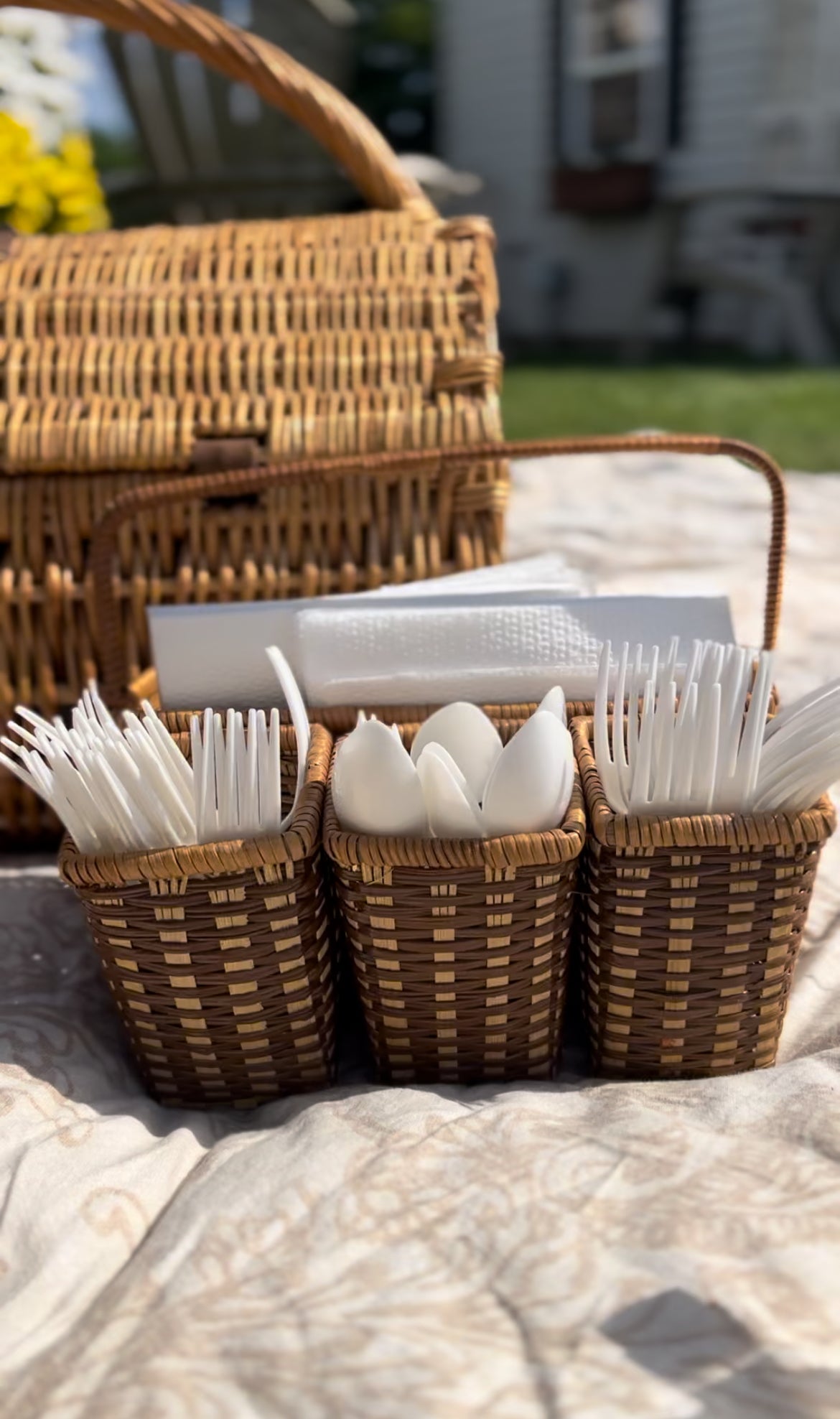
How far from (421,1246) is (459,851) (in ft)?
0.57

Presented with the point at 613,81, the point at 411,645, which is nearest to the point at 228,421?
the point at 411,645

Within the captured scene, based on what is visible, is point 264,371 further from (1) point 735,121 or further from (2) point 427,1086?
(1) point 735,121

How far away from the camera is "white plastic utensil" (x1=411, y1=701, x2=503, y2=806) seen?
62 centimetres

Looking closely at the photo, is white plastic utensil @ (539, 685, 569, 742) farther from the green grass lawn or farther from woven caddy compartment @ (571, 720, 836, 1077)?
the green grass lawn

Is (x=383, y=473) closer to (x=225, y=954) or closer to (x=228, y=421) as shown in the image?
(x=228, y=421)

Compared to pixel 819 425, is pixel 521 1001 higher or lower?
higher

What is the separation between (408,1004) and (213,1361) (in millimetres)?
219

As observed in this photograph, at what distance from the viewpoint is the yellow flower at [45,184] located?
47.8 inches

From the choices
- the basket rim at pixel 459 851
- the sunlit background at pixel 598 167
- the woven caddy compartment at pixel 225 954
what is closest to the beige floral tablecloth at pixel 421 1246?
the woven caddy compartment at pixel 225 954

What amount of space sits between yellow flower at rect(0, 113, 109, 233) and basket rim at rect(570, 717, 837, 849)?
1.02 meters

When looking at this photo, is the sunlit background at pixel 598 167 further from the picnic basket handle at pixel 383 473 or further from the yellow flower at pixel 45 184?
the picnic basket handle at pixel 383 473

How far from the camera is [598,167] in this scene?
4520 millimetres

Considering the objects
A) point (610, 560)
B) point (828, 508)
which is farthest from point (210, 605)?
point (828, 508)

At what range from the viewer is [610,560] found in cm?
141
